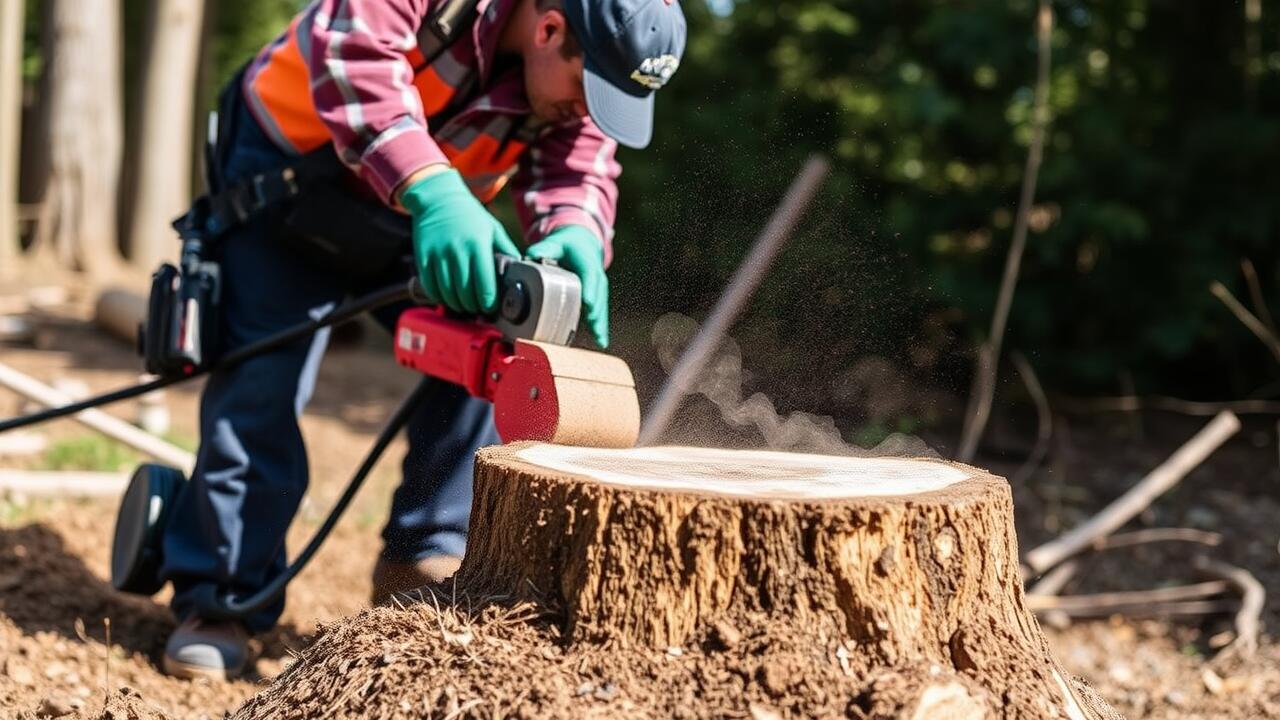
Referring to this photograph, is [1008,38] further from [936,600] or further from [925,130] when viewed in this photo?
[936,600]

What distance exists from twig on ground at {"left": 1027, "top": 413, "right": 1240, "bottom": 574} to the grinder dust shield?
249 centimetres

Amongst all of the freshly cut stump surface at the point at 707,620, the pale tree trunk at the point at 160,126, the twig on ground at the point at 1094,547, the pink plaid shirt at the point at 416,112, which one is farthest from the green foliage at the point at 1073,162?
the pale tree trunk at the point at 160,126

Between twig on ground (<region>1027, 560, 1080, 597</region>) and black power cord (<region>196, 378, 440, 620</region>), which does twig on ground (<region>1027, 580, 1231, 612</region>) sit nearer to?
twig on ground (<region>1027, 560, 1080, 597</region>)

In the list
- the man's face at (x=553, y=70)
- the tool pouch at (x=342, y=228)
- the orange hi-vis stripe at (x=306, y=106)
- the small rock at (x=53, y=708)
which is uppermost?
the man's face at (x=553, y=70)

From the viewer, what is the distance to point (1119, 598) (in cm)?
374

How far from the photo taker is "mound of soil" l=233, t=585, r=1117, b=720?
156 cm

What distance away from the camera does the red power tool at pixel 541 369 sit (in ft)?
6.84

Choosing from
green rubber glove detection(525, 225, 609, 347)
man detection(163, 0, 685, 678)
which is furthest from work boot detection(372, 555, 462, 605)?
green rubber glove detection(525, 225, 609, 347)

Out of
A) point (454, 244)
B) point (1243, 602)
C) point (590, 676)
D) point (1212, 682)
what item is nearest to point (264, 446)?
point (454, 244)

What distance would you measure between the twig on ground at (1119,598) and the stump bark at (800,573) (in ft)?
6.93

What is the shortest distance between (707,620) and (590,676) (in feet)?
0.55

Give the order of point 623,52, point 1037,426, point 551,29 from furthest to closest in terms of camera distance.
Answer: point 1037,426 → point 551,29 → point 623,52

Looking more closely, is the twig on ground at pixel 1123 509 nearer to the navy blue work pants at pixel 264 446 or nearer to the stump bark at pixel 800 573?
the navy blue work pants at pixel 264 446

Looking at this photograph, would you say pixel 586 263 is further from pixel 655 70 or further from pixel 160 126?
pixel 160 126
